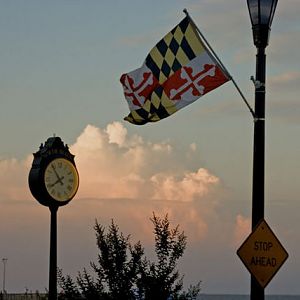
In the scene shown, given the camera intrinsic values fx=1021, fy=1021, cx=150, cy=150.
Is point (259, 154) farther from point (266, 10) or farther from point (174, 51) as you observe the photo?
point (174, 51)

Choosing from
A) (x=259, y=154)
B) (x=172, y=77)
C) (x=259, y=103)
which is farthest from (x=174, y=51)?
(x=259, y=154)

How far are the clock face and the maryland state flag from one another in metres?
6.30

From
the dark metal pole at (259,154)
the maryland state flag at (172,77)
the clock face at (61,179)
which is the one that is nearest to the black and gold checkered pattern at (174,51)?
the maryland state flag at (172,77)

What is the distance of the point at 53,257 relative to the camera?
23656 millimetres

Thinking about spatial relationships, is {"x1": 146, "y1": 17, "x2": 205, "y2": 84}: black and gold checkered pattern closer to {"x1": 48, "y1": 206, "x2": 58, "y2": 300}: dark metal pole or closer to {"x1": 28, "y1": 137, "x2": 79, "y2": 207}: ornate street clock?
{"x1": 28, "y1": 137, "x2": 79, "y2": 207}: ornate street clock

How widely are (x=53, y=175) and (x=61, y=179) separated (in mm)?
263

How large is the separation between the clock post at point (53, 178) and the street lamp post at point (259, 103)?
33.1ft

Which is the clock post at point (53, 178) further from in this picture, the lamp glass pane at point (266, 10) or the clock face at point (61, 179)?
the lamp glass pane at point (266, 10)

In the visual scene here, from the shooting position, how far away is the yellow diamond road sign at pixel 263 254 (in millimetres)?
13656

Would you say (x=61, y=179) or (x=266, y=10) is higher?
(x=61, y=179)

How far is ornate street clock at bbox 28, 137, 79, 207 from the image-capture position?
23531mm

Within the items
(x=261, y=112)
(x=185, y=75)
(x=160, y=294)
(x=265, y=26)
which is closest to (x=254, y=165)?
(x=261, y=112)

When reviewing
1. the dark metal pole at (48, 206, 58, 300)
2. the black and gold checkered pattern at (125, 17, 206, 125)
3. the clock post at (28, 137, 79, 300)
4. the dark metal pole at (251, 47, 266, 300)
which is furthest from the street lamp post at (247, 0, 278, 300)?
the clock post at (28, 137, 79, 300)

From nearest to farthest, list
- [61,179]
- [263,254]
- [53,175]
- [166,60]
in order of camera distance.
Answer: [263,254] → [166,60] → [53,175] → [61,179]
